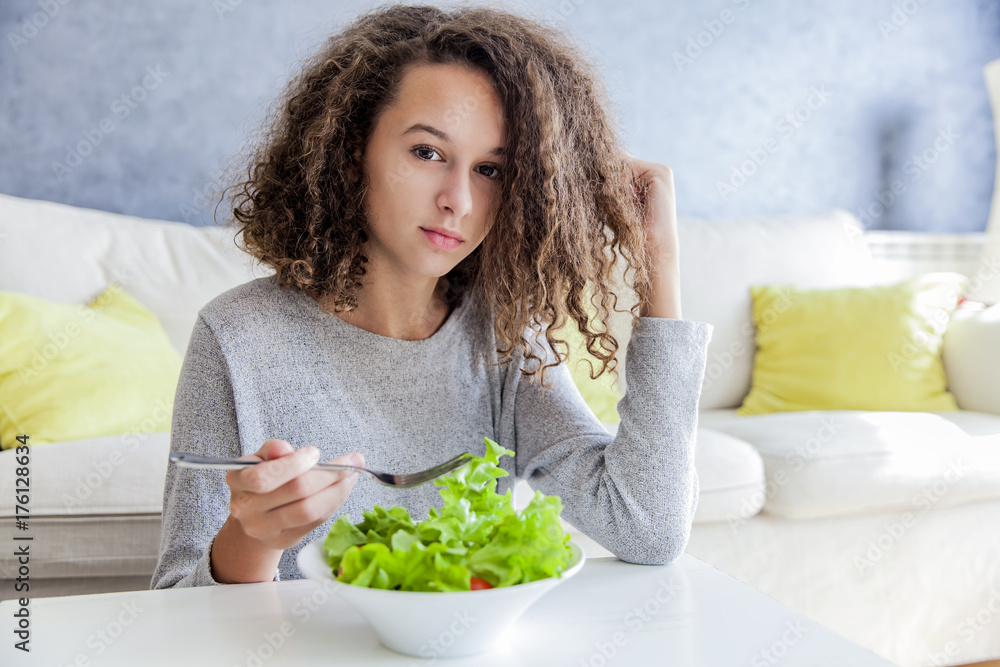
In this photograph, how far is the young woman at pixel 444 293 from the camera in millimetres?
945

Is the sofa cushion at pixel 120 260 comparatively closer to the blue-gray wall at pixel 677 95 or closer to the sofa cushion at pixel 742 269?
the blue-gray wall at pixel 677 95

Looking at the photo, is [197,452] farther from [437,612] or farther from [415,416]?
[437,612]

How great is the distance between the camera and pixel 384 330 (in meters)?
1.09

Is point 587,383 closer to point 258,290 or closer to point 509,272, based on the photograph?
point 509,272
